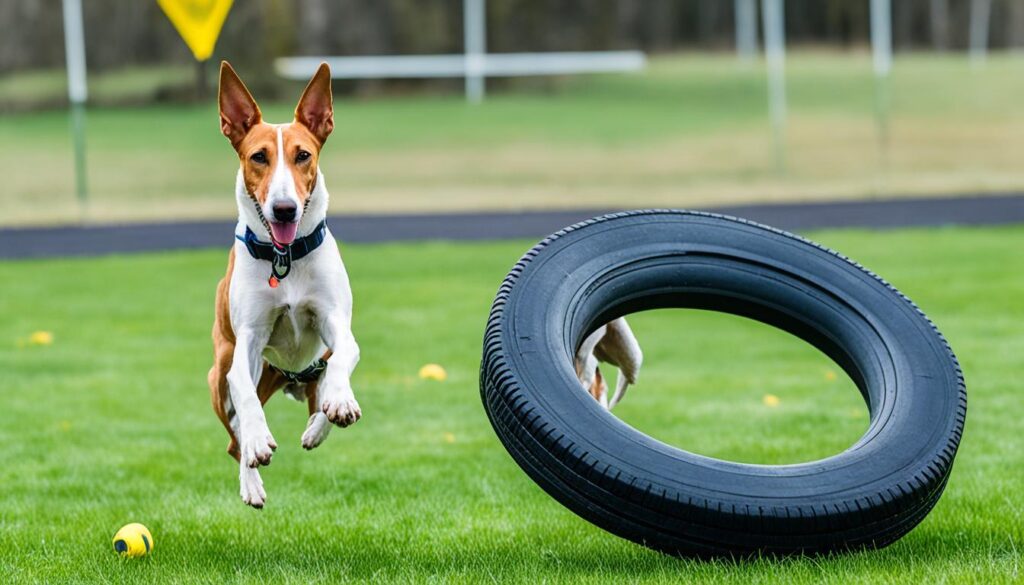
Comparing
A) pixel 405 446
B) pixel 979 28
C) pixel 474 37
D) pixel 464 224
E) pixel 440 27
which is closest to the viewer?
pixel 405 446

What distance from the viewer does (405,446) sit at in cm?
738

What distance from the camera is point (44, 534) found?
221 inches

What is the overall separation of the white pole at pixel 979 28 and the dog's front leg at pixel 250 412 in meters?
19.6

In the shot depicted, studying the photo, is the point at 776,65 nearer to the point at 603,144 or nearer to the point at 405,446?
the point at 603,144

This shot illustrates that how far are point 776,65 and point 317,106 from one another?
18.1 m

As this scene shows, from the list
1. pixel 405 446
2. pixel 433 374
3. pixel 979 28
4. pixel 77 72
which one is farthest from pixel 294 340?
pixel 979 28

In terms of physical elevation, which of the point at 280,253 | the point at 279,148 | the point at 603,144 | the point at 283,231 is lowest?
the point at 603,144

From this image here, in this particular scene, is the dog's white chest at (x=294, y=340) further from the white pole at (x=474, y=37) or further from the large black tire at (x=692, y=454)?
the white pole at (x=474, y=37)

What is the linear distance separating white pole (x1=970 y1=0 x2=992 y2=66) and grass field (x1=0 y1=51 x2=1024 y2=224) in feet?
0.66

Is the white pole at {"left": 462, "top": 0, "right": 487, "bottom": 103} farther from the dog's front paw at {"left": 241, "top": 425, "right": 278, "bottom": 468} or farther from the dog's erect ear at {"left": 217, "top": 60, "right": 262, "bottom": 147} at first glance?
the dog's front paw at {"left": 241, "top": 425, "right": 278, "bottom": 468}

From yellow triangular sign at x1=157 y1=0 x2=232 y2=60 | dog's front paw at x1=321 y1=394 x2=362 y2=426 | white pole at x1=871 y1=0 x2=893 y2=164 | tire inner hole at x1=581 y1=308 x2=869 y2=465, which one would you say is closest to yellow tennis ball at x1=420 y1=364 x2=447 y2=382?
tire inner hole at x1=581 y1=308 x2=869 y2=465

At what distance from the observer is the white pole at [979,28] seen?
22406 mm

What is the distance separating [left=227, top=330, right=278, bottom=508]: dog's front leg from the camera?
15.6ft

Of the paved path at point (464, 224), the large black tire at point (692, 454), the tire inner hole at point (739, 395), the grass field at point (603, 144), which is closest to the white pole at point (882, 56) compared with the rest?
the grass field at point (603, 144)
